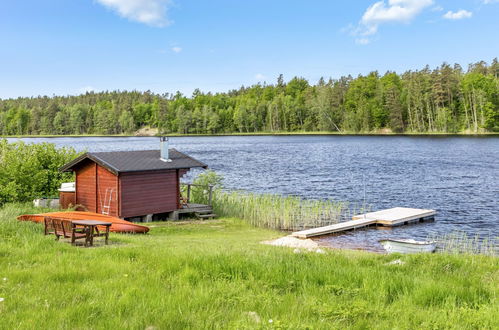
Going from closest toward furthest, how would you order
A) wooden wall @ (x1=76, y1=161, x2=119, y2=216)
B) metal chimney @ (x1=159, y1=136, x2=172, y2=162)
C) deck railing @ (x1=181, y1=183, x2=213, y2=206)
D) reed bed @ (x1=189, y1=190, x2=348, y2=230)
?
wooden wall @ (x1=76, y1=161, x2=119, y2=216) → metal chimney @ (x1=159, y1=136, x2=172, y2=162) → reed bed @ (x1=189, y1=190, x2=348, y2=230) → deck railing @ (x1=181, y1=183, x2=213, y2=206)

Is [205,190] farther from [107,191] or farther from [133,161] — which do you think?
[107,191]

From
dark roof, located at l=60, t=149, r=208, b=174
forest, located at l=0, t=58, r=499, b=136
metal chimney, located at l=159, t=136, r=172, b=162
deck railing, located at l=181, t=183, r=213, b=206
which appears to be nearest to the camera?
→ dark roof, located at l=60, t=149, r=208, b=174

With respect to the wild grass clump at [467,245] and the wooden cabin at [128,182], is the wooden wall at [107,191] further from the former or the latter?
the wild grass clump at [467,245]

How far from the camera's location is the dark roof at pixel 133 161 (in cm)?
2281

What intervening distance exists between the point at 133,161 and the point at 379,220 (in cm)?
1373

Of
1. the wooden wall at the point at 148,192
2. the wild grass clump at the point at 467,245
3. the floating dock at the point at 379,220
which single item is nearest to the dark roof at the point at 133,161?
the wooden wall at the point at 148,192

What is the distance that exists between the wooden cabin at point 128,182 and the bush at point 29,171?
255cm

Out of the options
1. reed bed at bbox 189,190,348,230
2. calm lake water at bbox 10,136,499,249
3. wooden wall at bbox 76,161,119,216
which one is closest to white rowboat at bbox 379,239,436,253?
calm lake water at bbox 10,136,499,249

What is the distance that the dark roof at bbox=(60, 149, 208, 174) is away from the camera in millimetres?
22812

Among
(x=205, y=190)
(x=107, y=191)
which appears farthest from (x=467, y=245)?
(x=107, y=191)

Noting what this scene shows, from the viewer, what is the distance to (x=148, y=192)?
944 inches

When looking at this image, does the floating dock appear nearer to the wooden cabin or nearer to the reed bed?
the reed bed

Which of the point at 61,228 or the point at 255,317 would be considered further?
the point at 61,228

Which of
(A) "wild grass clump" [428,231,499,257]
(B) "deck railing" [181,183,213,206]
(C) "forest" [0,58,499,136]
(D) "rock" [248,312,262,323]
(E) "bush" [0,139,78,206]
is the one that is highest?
(C) "forest" [0,58,499,136]
